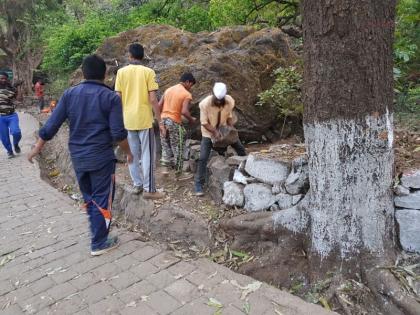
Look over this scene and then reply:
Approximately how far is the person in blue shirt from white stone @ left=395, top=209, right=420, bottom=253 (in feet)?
9.00

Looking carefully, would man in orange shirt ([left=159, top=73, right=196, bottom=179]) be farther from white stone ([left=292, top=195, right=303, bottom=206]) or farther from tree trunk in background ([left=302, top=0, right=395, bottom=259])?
tree trunk in background ([left=302, top=0, right=395, bottom=259])

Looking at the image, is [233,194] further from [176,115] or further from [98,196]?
[176,115]

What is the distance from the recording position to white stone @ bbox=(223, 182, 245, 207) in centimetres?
438

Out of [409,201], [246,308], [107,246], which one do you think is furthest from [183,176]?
[409,201]


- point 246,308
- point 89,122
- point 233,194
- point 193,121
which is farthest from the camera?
point 193,121

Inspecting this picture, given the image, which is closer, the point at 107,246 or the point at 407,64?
the point at 107,246

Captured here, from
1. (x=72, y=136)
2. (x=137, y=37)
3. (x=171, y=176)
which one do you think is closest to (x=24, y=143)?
(x=137, y=37)

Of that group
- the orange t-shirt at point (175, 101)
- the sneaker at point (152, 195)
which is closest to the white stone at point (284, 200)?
the sneaker at point (152, 195)

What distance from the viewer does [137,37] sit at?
827 centimetres

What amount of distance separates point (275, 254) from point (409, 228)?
4.06ft

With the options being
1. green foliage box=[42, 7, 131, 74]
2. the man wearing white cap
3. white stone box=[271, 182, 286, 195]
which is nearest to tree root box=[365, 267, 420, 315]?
white stone box=[271, 182, 286, 195]

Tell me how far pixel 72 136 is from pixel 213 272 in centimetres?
204

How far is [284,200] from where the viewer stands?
→ 400 cm

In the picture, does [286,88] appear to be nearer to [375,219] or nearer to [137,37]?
[375,219]
